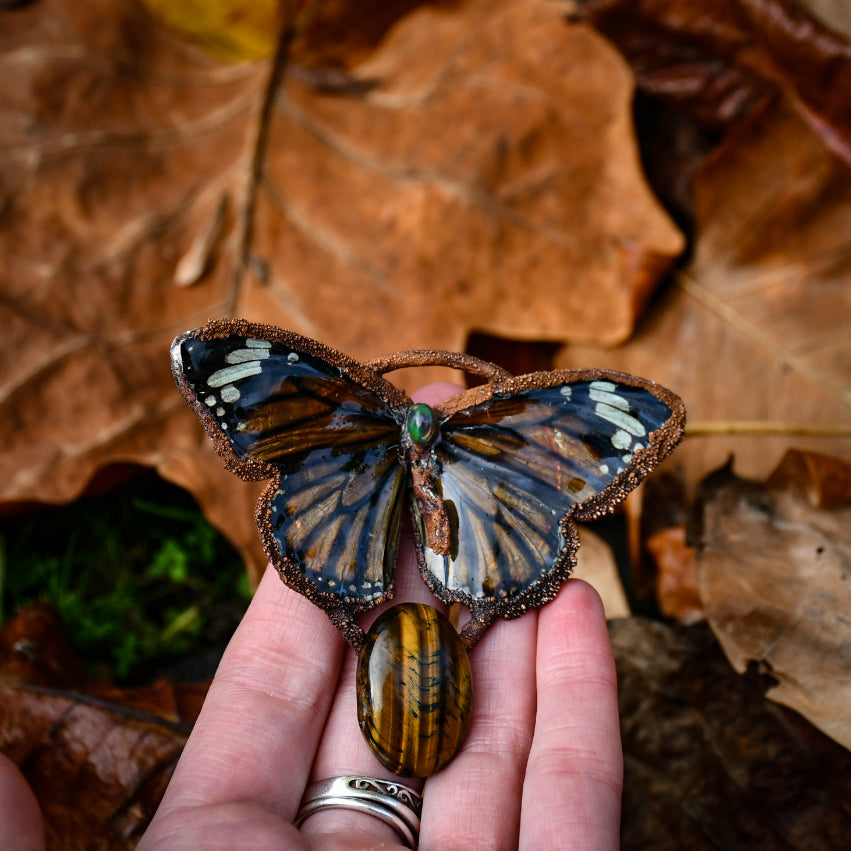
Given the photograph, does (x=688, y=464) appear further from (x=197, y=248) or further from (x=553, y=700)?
(x=197, y=248)

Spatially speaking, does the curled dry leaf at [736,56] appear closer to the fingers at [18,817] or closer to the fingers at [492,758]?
the fingers at [492,758]

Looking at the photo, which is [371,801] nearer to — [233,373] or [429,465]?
[429,465]

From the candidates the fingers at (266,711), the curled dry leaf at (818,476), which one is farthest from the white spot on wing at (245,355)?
the curled dry leaf at (818,476)

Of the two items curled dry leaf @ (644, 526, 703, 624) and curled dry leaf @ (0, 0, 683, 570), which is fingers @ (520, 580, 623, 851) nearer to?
curled dry leaf @ (644, 526, 703, 624)

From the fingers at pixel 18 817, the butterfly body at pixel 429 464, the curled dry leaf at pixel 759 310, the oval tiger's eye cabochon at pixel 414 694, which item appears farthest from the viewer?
the curled dry leaf at pixel 759 310

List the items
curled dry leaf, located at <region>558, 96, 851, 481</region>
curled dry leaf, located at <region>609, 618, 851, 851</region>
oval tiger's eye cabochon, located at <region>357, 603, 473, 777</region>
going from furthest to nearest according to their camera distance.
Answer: curled dry leaf, located at <region>558, 96, 851, 481</region> → curled dry leaf, located at <region>609, 618, 851, 851</region> → oval tiger's eye cabochon, located at <region>357, 603, 473, 777</region>

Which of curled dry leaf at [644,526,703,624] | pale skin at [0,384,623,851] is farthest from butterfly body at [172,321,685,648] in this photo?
curled dry leaf at [644,526,703,624]
